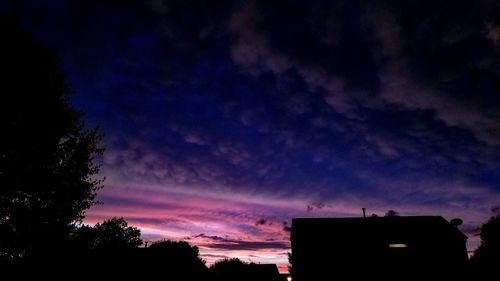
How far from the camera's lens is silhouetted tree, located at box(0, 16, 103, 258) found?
1265 cm

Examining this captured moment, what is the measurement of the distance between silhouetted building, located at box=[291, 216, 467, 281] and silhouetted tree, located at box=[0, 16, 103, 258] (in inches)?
719

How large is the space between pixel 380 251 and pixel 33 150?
24.0 meters

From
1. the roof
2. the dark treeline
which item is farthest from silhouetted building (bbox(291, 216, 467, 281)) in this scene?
the dark treeline

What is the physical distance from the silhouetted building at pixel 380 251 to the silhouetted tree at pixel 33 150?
18.3m

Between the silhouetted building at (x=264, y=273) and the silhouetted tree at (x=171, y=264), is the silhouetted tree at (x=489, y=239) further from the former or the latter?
the silhouetted tree at (x=171, y=264)

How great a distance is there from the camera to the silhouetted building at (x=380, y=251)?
24500 millimetres

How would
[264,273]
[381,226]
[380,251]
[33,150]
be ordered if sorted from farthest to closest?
[264,273], [381,226], [380,251], [33,150]

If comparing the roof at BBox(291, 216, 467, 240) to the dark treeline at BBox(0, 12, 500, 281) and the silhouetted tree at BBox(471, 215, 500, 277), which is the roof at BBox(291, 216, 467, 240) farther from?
the silhouetted tree at BBox(471, 215, 500, 277)

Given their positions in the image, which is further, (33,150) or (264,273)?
(264,273)

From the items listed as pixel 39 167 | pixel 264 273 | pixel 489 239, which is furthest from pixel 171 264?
pixel 489 239

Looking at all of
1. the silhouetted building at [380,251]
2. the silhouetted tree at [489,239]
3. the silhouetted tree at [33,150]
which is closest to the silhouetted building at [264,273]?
the silhouetted tree at [489,239]

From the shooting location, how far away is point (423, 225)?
26594mm

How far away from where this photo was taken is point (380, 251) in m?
25.2

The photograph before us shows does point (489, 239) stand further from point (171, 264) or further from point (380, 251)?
point (171, 264)
